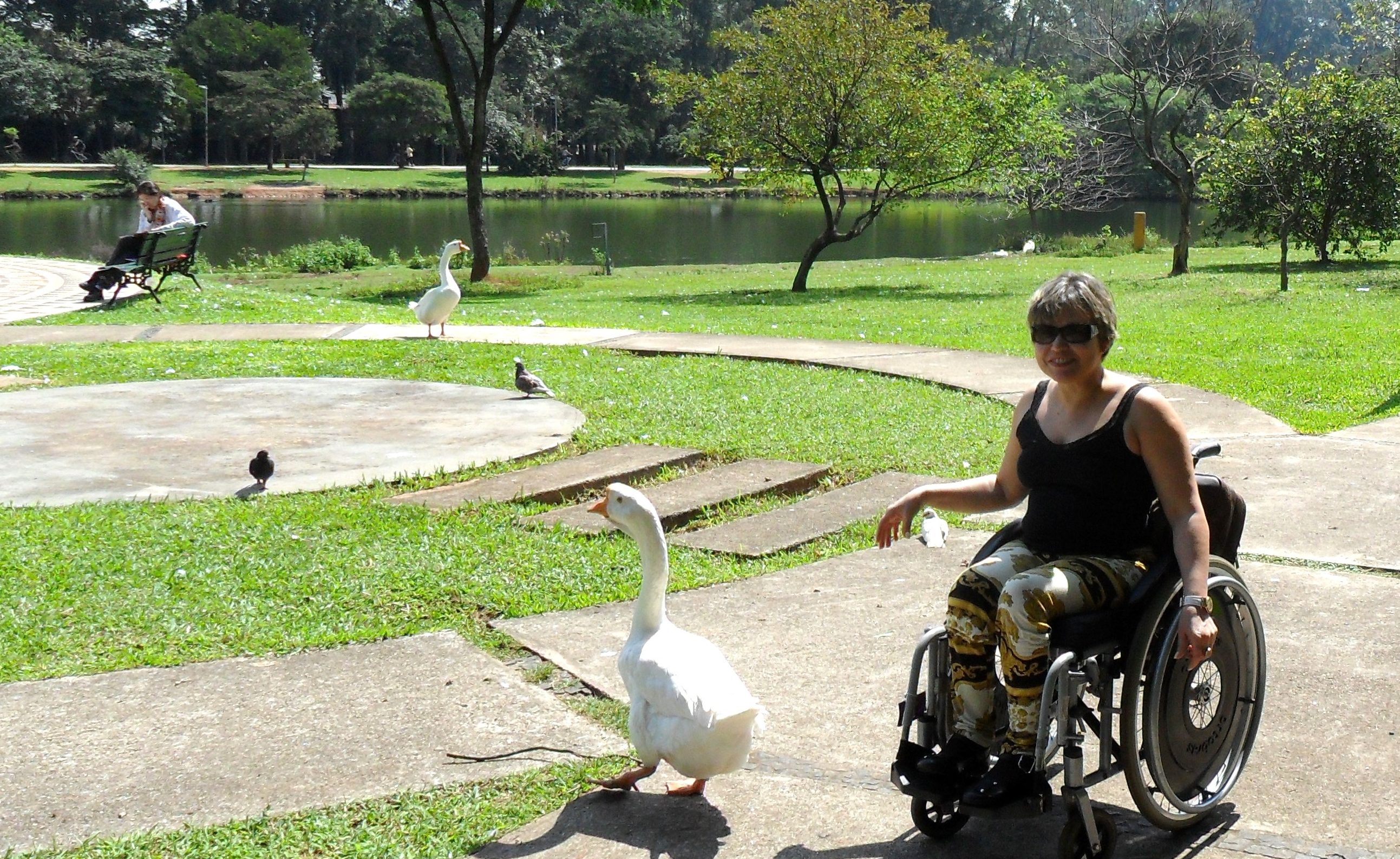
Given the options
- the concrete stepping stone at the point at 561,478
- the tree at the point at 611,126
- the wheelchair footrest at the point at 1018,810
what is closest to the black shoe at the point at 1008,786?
the wheelchair footrest at the point at 1018,810

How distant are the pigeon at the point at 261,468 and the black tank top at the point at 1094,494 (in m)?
4.51

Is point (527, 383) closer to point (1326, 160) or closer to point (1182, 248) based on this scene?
point (1182, 248)

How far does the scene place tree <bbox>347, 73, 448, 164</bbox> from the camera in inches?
3524

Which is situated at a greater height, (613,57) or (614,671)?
(613,57)

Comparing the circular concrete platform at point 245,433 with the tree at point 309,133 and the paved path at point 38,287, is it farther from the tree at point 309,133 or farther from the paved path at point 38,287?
the tree at point 309,133

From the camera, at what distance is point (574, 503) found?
6594mm

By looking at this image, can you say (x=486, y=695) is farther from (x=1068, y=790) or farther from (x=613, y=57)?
(x=613, y=57)

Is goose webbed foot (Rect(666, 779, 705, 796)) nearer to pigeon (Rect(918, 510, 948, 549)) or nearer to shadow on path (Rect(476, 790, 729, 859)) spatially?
shadow on path (Rect(476, 790, 729, 859))

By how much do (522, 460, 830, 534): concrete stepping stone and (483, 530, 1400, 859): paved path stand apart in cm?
100

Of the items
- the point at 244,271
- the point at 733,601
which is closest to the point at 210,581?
the point at 733,601

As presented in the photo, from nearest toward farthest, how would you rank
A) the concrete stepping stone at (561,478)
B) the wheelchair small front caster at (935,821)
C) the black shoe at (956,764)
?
the black shoe at (956,764) < the wheelchair small front caster at (935,821) < the concrete stepping stone at (561,478)

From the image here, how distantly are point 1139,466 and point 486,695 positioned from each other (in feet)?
6.93

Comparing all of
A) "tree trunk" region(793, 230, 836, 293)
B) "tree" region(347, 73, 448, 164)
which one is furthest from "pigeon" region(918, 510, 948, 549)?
"tree" region(347, 73, 448, 164)

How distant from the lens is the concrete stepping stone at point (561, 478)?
6602mm
